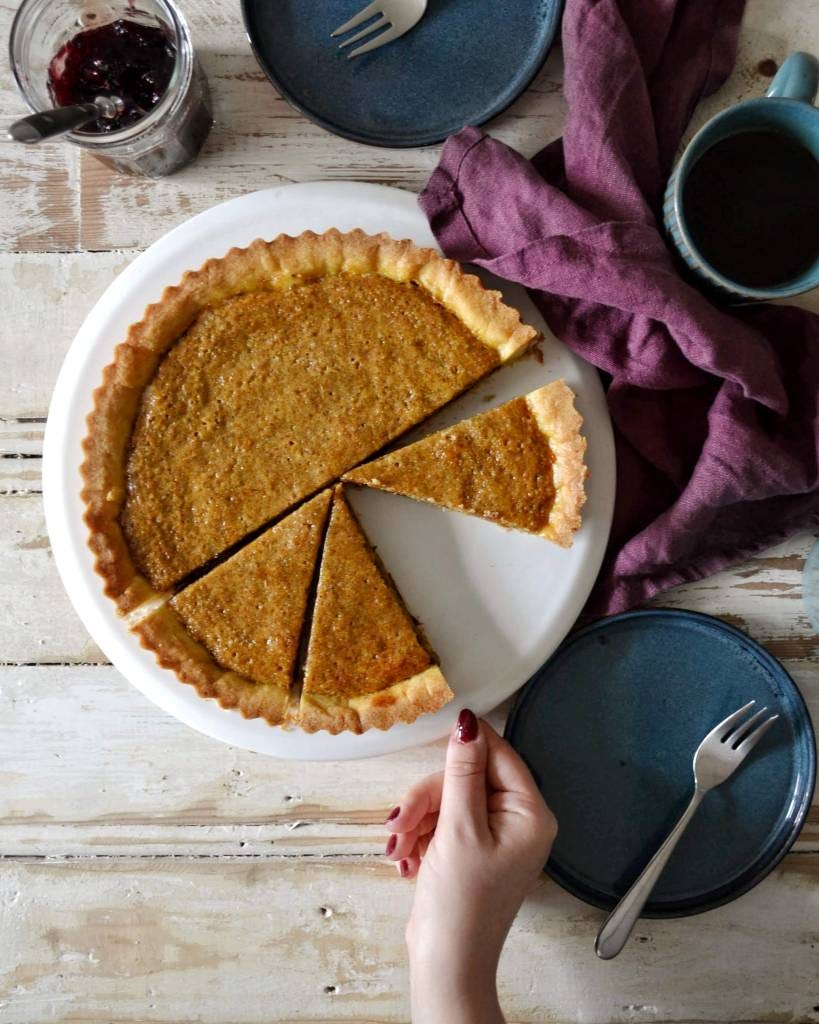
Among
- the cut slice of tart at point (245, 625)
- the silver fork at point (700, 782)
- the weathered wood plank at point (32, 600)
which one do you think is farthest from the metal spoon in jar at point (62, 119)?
the silver fork at point (700, 782)

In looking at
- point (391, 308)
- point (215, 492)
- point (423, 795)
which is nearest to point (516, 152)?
point (391, 308)

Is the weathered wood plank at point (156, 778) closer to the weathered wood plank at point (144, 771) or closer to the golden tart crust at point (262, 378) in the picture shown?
the weathered wood plank at point (144, 771)

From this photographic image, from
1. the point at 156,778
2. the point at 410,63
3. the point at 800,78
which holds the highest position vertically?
the point at 800,78

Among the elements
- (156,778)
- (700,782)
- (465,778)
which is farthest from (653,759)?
(156,778)

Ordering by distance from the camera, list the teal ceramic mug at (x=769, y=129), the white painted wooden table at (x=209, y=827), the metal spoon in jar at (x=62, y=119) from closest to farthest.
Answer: the metal spoon in jar at (x=62, y=119), the teal ceramic mug at (x=769, y=129), the white painted wooden table at (x=209, y=827)

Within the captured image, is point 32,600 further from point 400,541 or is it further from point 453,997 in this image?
point 453,997

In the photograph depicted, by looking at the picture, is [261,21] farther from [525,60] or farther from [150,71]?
[525,60]

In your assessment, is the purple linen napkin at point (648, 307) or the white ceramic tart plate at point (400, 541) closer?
the purple linen napkin at point (648, 307)
